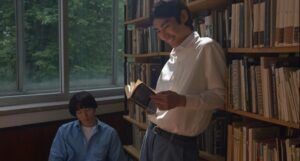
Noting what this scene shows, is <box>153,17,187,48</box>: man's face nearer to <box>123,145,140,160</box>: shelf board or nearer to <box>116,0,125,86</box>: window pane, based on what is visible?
<box>123,145,140,160</box>: shelf board

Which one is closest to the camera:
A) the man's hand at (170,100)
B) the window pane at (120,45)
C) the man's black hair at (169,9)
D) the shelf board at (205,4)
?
the man's hand at (170,100)

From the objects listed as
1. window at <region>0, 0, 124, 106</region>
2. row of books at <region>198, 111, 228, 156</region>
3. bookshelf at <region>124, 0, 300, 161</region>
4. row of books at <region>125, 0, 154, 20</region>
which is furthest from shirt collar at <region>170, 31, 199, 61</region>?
window at <region>0, 0, 124, 106</region>

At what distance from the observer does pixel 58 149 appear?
248 centimetres

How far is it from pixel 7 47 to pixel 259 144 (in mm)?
2130

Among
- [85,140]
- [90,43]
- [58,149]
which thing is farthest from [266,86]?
[90,43]

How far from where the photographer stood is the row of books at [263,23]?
123 cm

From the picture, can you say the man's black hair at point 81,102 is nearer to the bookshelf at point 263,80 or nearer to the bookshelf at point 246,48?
the bookshelf at point 246,48

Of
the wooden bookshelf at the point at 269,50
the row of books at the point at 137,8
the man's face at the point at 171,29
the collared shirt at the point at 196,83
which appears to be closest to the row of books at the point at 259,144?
the collared shirt at the point at 196,83

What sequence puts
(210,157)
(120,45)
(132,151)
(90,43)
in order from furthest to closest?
1. (120,45)
2. (90,43)
3. (132,151)
4. (210,157)

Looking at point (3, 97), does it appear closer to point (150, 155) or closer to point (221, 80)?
point (150, 155)

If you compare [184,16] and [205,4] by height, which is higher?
[205,4]

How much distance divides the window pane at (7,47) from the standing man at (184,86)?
1666mm

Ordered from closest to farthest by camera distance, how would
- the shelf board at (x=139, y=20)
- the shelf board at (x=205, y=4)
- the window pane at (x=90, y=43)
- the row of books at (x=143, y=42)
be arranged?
the shelf board at (x=205, y=4) < the row of books at (x=143, y=42) < the shelf board at (x=139, y=20) < the window pane at (x=90, y=43)

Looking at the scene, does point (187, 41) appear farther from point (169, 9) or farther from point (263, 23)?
point (263, 23)
